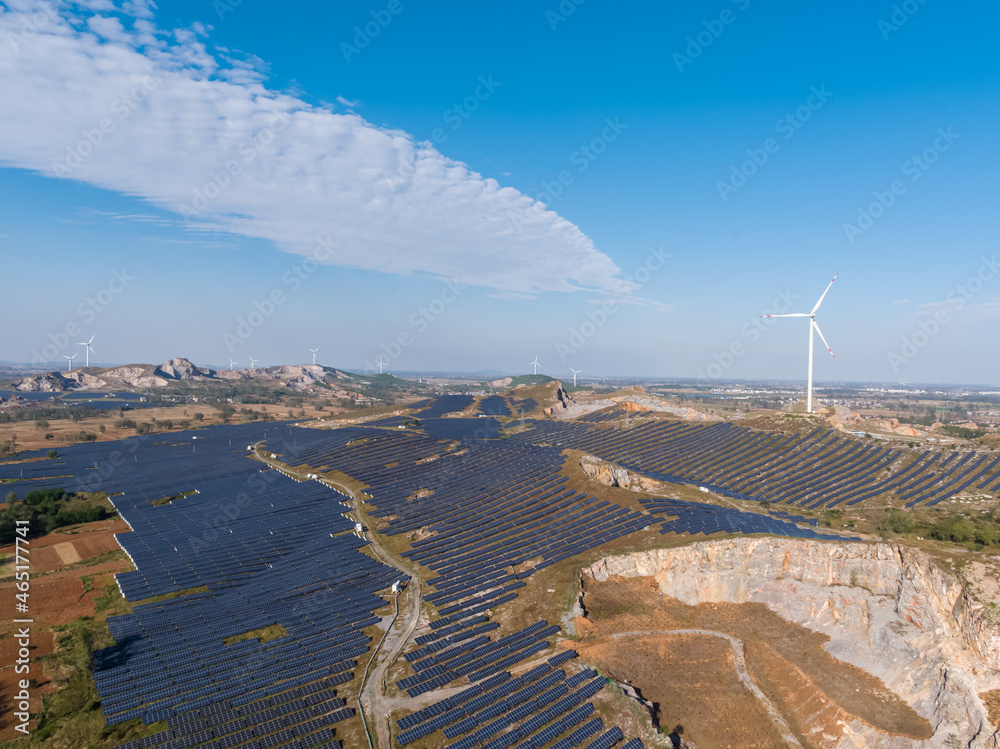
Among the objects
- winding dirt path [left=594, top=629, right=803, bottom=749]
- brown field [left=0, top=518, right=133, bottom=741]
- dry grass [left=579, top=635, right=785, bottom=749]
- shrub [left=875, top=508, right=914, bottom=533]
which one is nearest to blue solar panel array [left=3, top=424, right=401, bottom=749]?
brown field [left=0, top=518, right=133, bottom=741]

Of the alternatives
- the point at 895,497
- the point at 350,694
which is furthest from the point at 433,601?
the point at 895,497

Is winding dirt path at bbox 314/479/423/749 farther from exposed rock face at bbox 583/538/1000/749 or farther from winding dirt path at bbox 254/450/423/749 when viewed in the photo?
exposed rock face at bbox 583/538/1000/749

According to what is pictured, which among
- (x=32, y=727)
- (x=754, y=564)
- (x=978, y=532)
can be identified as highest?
(x=978, y=532)

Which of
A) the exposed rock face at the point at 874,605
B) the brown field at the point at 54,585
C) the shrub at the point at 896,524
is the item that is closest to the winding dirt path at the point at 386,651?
the exposed rock face at the point at 874,605

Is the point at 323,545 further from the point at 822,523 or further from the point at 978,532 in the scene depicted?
the point at 978,532

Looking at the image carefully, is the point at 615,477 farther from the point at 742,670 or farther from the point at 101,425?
the point at 101,425

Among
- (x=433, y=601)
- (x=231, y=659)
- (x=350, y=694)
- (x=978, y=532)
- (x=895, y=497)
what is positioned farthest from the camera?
(x=895, y=497)

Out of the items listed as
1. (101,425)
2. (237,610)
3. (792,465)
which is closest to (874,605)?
(792,465)
